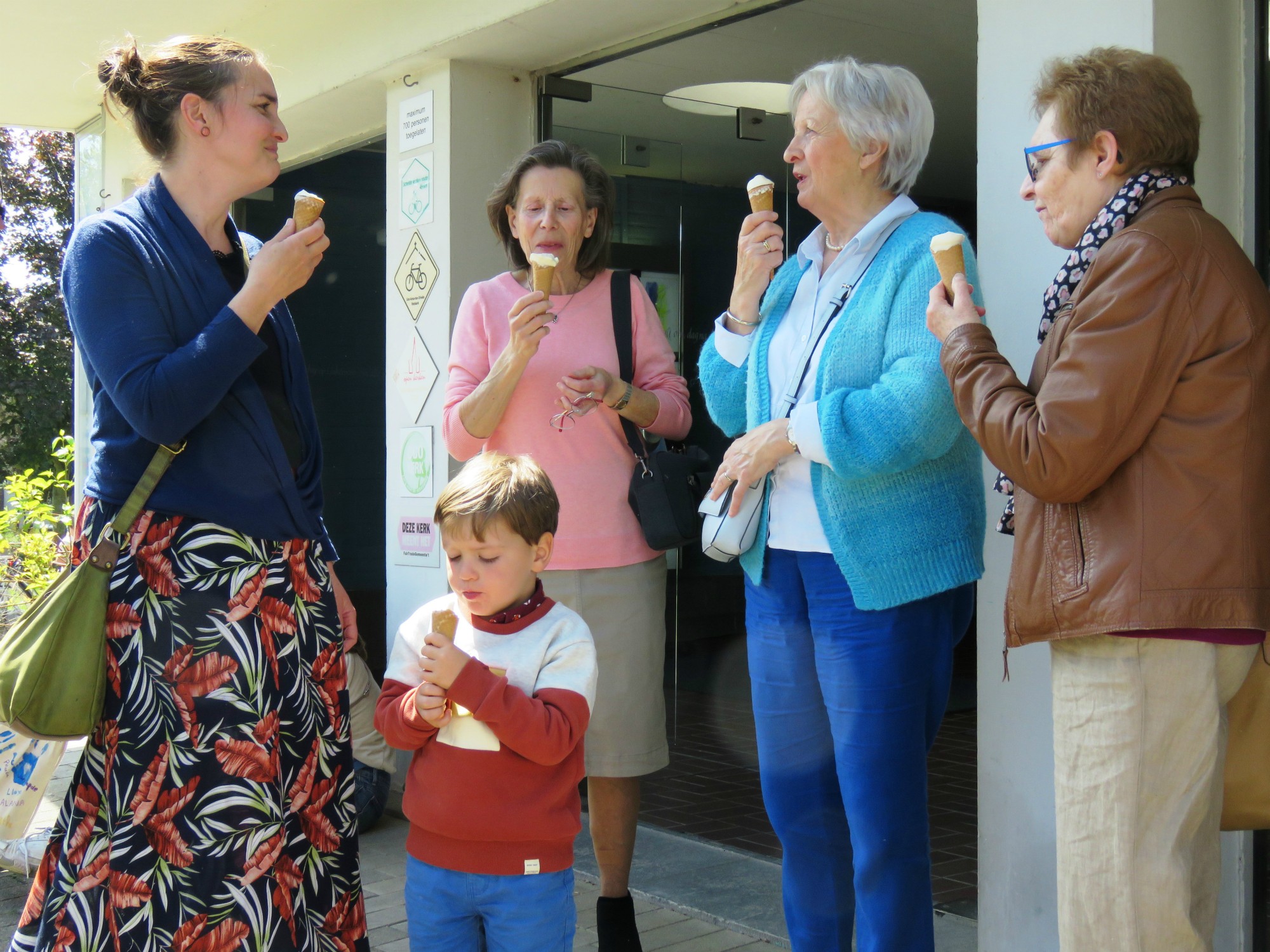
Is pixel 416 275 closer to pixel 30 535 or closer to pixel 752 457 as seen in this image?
pixel 752 457

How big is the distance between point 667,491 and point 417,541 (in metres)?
2.17

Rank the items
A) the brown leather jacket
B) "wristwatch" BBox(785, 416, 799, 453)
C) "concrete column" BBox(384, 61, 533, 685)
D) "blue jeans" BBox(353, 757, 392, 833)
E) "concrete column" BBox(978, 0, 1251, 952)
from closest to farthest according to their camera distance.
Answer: the brown leather jacket, "wristwatch" BBox(785, 416, 799, 453), "concrete column" BBox(978, 0, 1251, 952), "blue jeans" BBox(353, 757, 392, 833), "concrete column" BBox(384, 61, 533, 685)

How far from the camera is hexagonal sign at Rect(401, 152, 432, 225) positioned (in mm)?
5000

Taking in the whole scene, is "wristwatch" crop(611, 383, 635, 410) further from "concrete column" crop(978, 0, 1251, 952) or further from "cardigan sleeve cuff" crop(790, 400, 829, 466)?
"concrete column" crop(978, 0, 1251, 952)

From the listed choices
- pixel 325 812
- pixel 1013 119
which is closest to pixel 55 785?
pixel 325 812

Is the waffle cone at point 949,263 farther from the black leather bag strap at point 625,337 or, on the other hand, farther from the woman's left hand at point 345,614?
the woman's left hand at point 345,614

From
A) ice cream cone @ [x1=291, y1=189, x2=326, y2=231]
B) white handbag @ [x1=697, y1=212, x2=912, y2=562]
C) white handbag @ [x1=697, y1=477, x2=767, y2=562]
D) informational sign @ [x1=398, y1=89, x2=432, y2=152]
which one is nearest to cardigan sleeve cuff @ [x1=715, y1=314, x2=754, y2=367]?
white handbag @ [x1=697, y1=212, x2=912, y2=562]

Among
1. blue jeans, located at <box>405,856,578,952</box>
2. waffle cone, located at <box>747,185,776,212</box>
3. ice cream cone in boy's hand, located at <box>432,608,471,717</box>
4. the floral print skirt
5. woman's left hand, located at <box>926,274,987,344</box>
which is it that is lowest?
blue jeans, located at <box>405,856,578,952</box>

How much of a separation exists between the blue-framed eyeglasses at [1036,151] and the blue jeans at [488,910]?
1571mm

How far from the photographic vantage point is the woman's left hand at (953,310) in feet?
7.28

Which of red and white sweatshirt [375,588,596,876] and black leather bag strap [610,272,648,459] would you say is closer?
red and white sweatshirt [375,588,596,876]

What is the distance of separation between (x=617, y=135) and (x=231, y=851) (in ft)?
13.2

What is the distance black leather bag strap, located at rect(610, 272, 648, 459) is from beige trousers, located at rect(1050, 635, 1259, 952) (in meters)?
1.55

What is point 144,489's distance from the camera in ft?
7.39
